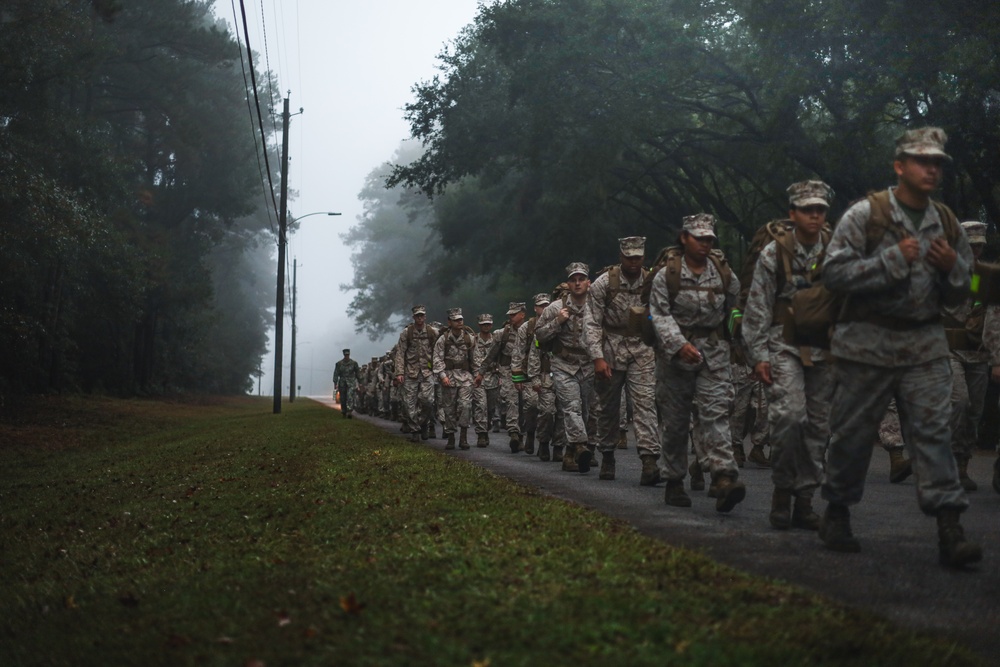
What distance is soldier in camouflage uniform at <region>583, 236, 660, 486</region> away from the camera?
1166cm

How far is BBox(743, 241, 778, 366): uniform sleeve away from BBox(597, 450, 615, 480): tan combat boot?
397cm

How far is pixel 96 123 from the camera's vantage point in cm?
4078

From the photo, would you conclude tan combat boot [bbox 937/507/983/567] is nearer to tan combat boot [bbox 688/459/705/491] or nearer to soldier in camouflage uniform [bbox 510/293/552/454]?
tan combat boot [bbox 688/459/705/491]

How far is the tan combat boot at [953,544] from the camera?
641 cm

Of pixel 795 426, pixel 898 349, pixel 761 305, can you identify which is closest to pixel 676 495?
pixel 795 426

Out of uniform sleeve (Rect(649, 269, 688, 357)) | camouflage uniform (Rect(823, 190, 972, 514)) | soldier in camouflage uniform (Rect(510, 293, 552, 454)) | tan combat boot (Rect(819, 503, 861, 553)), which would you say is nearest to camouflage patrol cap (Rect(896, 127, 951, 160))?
camouflage uniform (Rect(823, 190, 972, 514))

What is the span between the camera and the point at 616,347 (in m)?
12.0

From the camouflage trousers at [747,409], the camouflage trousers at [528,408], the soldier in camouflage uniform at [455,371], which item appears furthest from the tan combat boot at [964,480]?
the soldier in camouflage uniform at [455,371]

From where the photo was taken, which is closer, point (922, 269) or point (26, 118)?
point (922, 269)

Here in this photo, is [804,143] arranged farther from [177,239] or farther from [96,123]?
[177,239]

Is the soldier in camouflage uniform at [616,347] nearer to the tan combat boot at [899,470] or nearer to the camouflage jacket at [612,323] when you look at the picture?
the camouflage jacket at [612,323]

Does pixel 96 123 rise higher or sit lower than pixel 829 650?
higher

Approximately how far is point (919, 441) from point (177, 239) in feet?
157

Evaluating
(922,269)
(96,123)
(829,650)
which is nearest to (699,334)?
(922,269)
